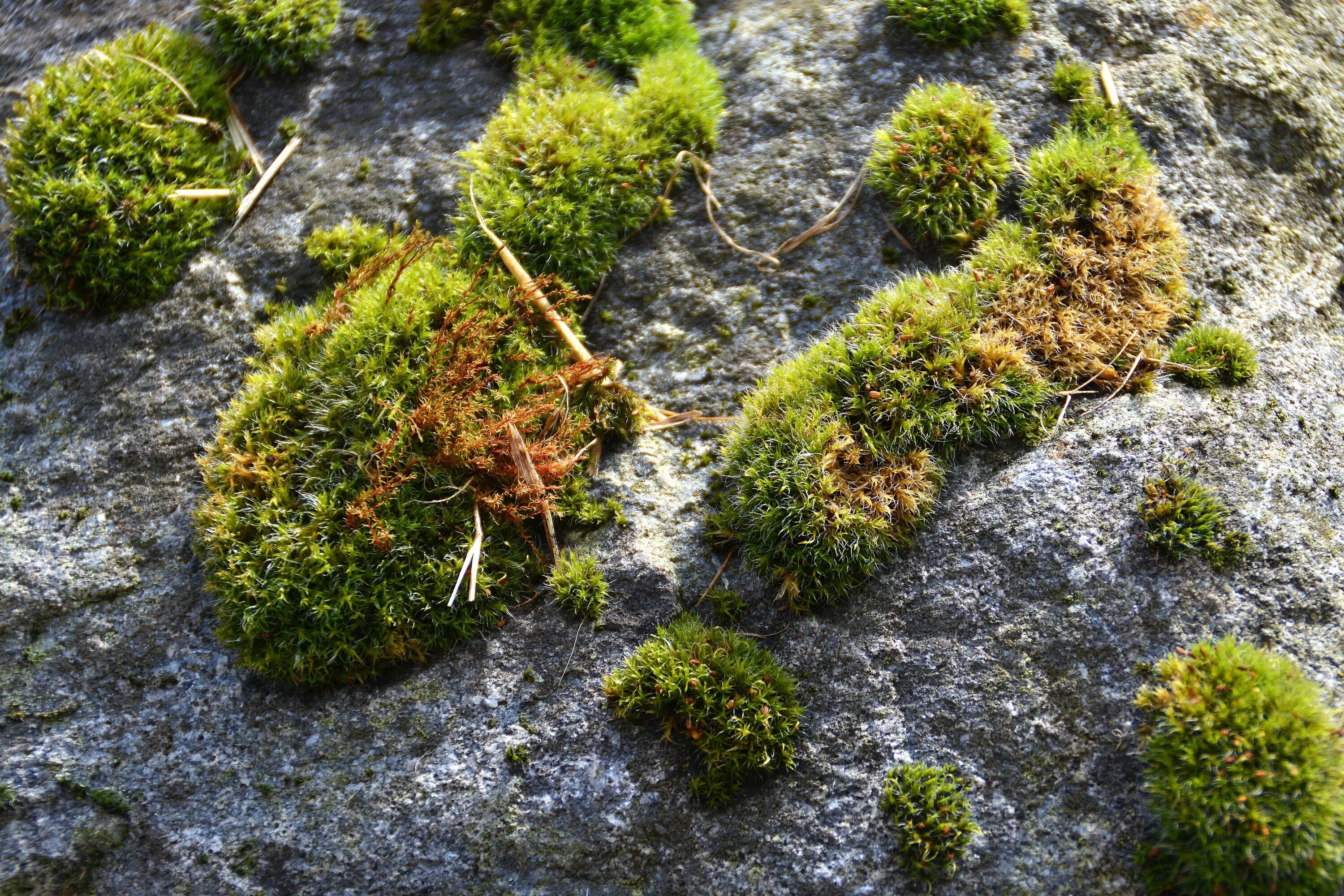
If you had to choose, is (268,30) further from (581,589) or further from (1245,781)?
(1245,781)

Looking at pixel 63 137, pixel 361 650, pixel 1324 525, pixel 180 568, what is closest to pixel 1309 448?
pixel 1324 525

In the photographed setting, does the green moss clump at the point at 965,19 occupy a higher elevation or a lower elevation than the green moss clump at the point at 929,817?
higher

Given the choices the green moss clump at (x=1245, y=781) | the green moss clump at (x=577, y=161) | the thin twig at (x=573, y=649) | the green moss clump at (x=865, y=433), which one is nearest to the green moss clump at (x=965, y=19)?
the green moss clump at (x=577, y=161)

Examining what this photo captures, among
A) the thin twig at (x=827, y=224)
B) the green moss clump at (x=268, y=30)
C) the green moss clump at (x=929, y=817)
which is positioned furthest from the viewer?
the green moss clump at (x=268, y=30)

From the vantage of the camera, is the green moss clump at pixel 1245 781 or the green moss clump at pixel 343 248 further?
the green moss clump at pixel 343 248

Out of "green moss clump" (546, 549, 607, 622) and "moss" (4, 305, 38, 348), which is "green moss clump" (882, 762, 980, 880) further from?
"moss" (4, 305, 38, 348)

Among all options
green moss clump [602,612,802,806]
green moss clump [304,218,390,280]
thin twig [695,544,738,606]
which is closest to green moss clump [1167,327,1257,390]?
thin twig [695,544,738,606]

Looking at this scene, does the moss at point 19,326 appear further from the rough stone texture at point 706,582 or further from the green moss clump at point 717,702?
the green moss clump at point 717,702

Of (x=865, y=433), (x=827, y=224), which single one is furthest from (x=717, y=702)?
(x=827, y=224)
